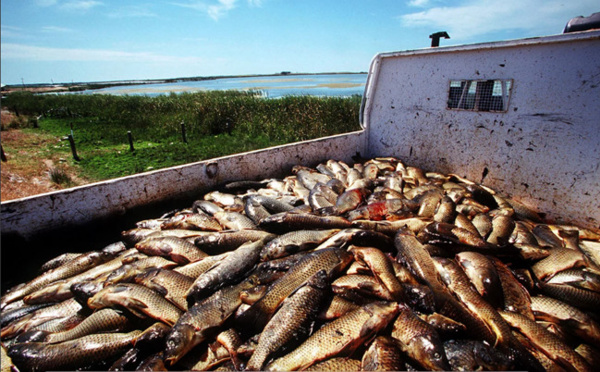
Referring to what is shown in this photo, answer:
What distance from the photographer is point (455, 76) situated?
5.21 meters

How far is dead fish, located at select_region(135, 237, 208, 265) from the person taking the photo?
10.3 ft

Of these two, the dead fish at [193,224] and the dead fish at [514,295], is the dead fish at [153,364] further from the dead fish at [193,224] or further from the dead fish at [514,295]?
the dead fish at [514,295]

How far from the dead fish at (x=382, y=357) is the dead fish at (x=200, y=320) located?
1191 millimetres

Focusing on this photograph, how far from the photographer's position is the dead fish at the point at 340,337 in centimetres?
212

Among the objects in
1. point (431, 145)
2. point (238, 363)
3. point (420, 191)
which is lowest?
point (238, 363)

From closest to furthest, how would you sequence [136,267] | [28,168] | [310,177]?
[136,267] → [310,177] → [28,168]

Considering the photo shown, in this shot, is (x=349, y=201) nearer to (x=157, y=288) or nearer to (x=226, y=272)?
(x=226, y=272)

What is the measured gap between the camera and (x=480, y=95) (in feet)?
16.4

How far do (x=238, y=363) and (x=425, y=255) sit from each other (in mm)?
2058

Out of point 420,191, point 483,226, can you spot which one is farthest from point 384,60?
point 483,226

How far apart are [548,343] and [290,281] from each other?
6.91 feet

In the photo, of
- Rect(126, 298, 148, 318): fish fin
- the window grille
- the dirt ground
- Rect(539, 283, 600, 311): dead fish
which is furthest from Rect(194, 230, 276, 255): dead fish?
the dirt ground

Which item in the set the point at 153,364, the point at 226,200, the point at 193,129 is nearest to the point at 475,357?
the point at 153,364

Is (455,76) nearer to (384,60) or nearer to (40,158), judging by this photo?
(384,60)
